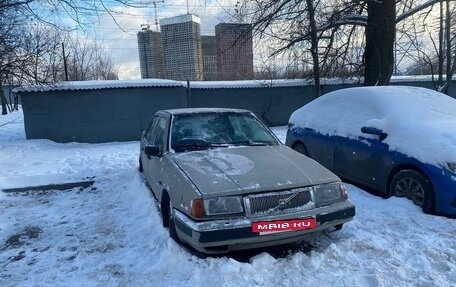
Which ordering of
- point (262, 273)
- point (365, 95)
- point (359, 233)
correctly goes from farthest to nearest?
point (365, 95) < point (359, 233) < point (262, 273)

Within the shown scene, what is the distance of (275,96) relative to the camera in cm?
1537

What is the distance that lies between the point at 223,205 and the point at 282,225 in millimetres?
561

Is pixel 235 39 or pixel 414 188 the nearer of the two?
pixel 414 188

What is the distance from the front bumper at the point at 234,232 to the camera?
3.22 metres

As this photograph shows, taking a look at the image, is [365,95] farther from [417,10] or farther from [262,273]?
[417,10]

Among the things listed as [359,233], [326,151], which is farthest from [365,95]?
[359,233]

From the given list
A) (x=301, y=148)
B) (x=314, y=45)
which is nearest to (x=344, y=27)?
(x=314, y=45)

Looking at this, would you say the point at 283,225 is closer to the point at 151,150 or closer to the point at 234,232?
the point at 234,232

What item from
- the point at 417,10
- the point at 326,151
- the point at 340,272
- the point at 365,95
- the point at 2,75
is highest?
the point at 417,10

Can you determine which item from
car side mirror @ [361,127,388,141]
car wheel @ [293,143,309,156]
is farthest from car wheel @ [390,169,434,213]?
car wheel @ [293,143,309,156]

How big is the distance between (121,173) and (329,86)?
10.8 m

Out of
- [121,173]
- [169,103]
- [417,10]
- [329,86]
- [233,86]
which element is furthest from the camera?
[329,86]

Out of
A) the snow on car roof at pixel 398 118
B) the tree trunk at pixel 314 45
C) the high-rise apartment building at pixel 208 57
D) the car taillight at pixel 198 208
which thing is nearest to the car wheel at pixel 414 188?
the snow on car roof at pixel 398 118

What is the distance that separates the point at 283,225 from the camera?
11.0ft
